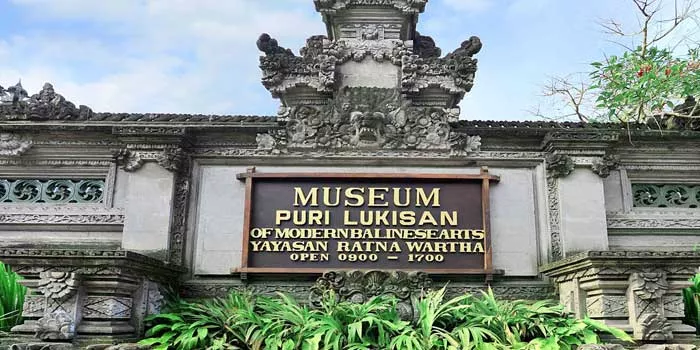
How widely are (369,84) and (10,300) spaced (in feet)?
17.4

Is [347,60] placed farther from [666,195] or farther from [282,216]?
[666,195]

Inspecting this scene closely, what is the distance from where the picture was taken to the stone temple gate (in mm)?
7609

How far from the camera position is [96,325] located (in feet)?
19.8

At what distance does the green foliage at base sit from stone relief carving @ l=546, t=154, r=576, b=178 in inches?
73.4

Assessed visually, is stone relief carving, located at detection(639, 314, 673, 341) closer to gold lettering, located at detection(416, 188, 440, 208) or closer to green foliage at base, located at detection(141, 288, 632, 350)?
green foliage at base, located at detection(141, 288, 632, 350)

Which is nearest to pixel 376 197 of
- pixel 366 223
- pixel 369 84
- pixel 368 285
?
pixel 366 223

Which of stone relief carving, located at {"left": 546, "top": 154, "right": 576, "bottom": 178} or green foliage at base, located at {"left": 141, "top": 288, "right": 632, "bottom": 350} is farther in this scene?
stone relief carving, located at {"left": 546, "top": 154, "right": 576, "bottom": 178}

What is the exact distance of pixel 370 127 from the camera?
7.91 metres

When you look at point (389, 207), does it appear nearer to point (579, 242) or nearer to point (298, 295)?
point (298, 295)

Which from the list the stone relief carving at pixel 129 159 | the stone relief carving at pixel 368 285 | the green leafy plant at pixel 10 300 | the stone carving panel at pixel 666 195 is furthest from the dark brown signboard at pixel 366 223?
the green leafy plant at pixel 10 300

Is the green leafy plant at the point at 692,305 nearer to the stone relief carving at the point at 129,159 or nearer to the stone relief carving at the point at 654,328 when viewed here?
the stone relief carving at the point at 654,328

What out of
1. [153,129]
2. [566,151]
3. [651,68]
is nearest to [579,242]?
[566,151]

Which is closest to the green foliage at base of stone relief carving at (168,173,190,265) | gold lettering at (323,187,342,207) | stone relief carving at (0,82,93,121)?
stone relief carving at (168,173,190,265)

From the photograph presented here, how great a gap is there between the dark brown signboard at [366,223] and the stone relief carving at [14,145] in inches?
124
